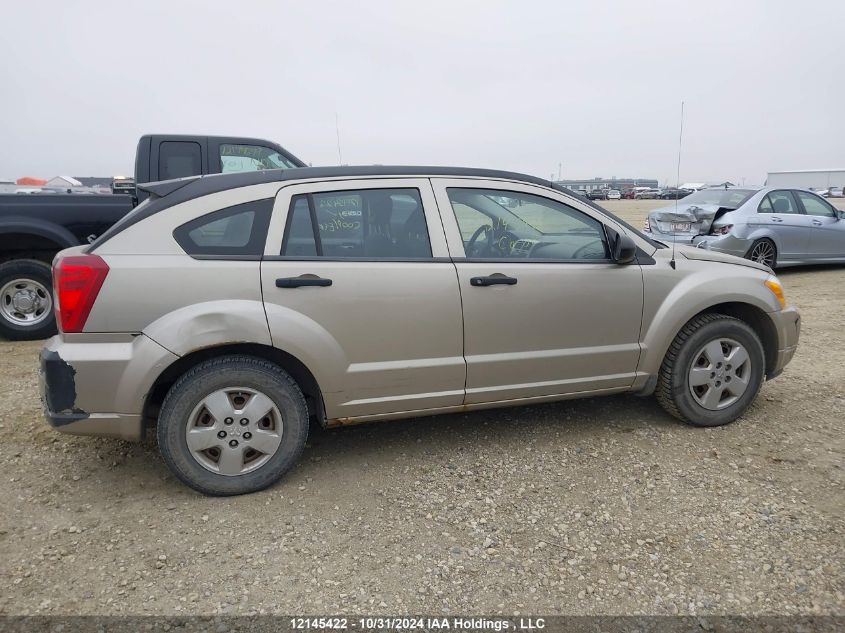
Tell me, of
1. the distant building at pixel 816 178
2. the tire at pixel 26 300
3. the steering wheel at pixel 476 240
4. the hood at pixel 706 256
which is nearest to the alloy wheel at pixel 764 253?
the hood at pixel 706 256

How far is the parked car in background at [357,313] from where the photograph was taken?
2.85 metres

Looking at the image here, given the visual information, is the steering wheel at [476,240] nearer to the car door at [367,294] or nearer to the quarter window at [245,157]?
the car door at [367,294]

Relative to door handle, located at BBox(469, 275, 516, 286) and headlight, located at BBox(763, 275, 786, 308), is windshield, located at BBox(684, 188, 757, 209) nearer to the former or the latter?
headlight, located at BBox(763, 275, 786, 308)

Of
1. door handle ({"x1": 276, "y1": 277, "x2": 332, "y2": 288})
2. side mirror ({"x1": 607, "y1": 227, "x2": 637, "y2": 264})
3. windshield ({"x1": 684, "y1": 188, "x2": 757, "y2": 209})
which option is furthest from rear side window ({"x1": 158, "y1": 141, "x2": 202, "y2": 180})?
windshield ({"x1": 684, "y1": 188, "x2": 757, "y2": 209})

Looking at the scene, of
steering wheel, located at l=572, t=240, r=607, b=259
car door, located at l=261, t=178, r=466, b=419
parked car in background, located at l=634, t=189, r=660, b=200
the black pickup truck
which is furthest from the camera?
parked car in background, located at l=634, t=189, r=660, b=200

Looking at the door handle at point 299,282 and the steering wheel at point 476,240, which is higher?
the steering wheel at point 476,240

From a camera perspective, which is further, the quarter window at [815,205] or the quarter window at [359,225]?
the quarter window at [815,205]

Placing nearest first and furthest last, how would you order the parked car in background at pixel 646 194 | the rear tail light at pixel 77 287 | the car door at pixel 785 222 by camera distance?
the rear tail light at pixel 77 287
the car door at pixel 785 222
the parked car in background at pixel 646 194

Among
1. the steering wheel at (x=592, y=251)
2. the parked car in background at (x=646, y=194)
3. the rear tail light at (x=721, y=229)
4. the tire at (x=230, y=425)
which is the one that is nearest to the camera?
the tire at (x=230, y=425)

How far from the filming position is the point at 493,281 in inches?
129

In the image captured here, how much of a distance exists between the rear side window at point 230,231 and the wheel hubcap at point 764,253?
27.7ft

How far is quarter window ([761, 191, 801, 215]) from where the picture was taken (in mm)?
9459

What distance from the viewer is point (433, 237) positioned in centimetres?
329

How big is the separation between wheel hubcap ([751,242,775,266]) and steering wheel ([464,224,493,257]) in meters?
7.30
